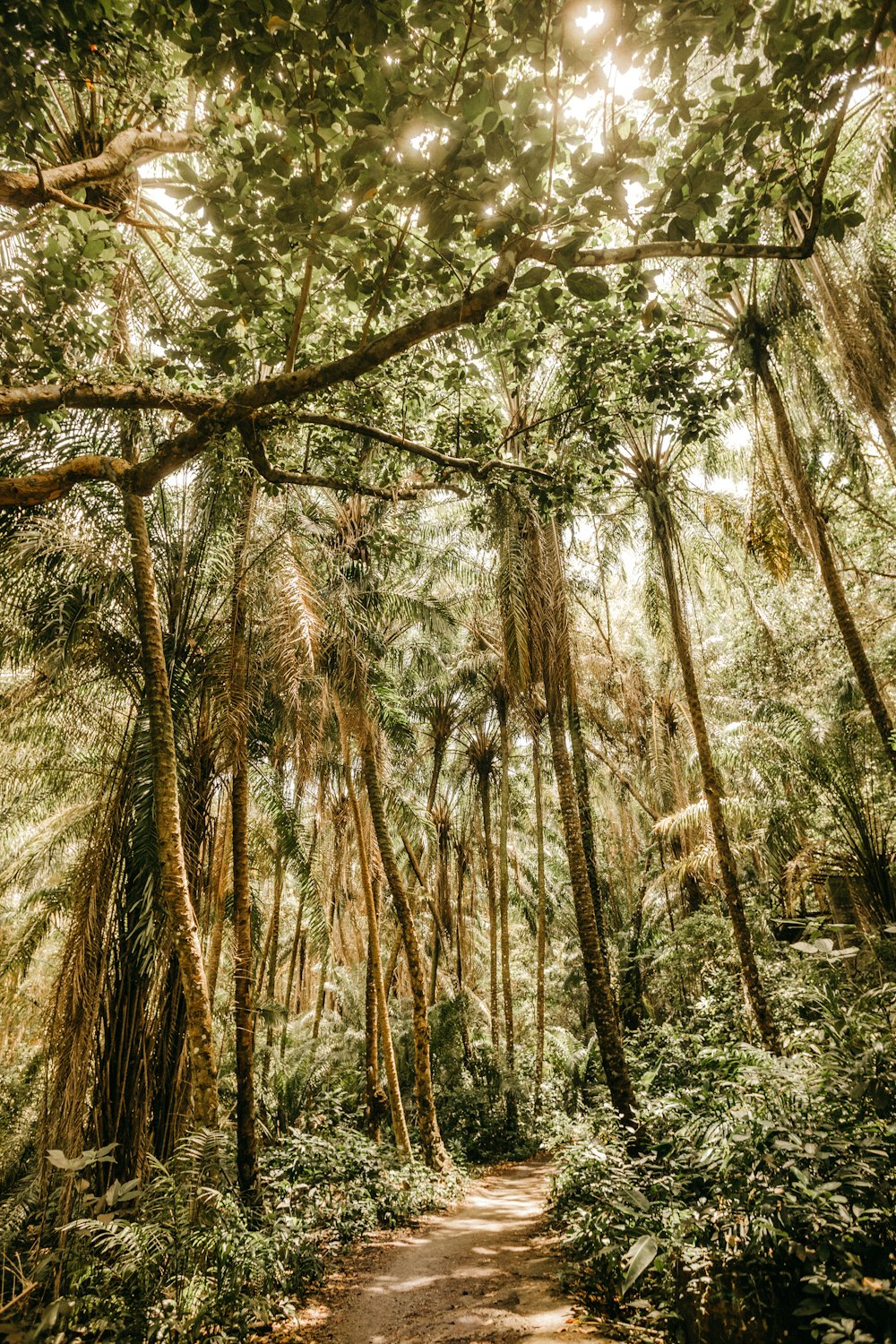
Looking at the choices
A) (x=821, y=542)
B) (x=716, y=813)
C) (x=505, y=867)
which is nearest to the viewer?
(x=821, y=542)

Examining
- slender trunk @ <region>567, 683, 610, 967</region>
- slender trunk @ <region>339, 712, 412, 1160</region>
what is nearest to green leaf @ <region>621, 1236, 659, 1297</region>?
slender trunk @ <region>567, 683, 610, 967</region>

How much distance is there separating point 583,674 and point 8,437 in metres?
13.3

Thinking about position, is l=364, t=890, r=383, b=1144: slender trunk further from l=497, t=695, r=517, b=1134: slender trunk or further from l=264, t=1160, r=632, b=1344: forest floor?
l=497, t=695, r=517, b=1134: slender trunk

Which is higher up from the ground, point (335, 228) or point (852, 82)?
point (335, 228)

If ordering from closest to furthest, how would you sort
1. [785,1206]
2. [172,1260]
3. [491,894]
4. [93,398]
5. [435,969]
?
[785,1206] < [93,398] < [172,1260] < [491,894] < [435,969]

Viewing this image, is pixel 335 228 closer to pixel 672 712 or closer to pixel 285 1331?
pixel 285 1331

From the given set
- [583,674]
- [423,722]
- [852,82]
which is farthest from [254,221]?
[423,722]

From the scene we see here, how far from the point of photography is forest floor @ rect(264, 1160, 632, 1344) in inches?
172

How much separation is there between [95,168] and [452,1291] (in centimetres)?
876

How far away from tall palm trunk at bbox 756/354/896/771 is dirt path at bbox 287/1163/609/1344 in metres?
6.33

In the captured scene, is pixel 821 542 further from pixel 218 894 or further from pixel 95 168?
pixel 218 894

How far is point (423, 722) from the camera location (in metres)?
17.9

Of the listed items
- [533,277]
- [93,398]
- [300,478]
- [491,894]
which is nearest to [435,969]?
[491,894]

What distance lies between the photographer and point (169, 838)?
196 inches
